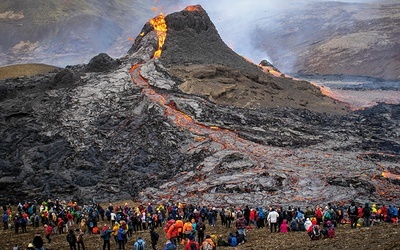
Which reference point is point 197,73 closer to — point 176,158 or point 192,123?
point 192,123

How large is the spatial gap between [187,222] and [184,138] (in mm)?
22171

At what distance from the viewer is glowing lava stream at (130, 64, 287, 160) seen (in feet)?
154

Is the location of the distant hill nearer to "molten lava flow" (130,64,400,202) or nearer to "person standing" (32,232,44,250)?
"molten lava flow" (130,64,400,202)

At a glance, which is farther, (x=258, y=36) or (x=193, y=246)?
(x=258, y=36)

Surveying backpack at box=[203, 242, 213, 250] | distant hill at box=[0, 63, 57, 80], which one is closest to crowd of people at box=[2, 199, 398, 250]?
backpack at box=[203, 242, 213, 250]

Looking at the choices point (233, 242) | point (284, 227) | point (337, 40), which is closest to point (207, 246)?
point (233, 242)

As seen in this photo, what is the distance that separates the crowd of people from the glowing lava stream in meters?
14.3

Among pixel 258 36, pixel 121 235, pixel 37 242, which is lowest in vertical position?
pixel 121 235

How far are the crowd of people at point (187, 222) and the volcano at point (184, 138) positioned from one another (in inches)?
296

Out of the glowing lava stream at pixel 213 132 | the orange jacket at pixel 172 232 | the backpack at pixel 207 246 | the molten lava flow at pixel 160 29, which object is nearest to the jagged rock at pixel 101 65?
the molten lava flow at pixel 160 29

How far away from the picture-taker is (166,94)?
5678 cm

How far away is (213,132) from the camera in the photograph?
49.9 meters

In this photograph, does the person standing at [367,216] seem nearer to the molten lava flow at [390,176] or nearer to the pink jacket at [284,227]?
the pink jacket at [284,227]

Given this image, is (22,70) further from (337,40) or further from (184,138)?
(337,40)
